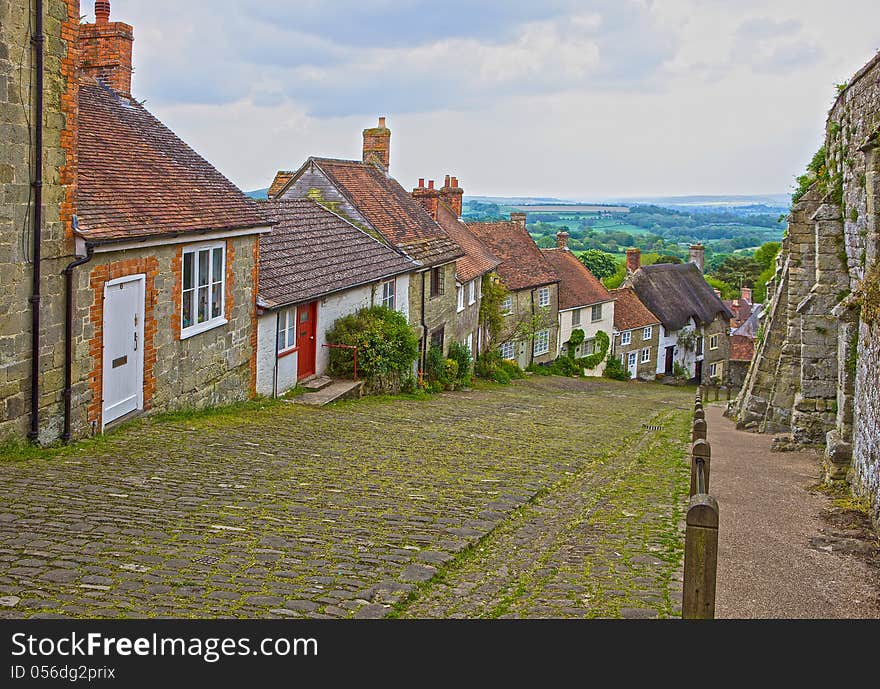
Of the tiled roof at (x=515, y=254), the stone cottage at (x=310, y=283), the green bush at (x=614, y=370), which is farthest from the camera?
the green bush at (x=614, y=370)

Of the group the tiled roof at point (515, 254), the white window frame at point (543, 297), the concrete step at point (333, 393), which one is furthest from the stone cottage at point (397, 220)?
the white window frame at point (543, 297)

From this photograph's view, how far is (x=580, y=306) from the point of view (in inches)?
1976

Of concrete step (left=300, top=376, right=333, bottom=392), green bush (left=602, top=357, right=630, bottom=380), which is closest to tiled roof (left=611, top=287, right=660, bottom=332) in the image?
green bush (left=602, top=357, right=630, bottom=380)

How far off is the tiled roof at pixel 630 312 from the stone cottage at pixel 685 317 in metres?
1.23

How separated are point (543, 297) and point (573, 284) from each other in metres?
4.94

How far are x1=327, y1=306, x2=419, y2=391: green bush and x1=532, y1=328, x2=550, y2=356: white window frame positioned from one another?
2200 cm

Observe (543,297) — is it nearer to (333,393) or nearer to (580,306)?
(580,306)

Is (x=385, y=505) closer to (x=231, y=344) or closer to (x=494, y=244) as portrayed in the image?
(x=231, y=344)

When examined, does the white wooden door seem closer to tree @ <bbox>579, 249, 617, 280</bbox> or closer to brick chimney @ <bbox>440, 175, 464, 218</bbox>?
brick chimney @ <bbox>440, 175, 464, 218</bbox>

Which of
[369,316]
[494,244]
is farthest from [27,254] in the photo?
[494,244]

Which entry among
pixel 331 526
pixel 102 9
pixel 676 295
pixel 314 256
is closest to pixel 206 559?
pixel 331 526

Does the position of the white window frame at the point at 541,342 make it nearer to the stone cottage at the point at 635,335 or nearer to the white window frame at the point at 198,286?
the stone cottage at the point at 635,335

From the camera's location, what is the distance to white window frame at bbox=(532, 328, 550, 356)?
47000 millimetres

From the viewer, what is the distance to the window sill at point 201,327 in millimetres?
16219
